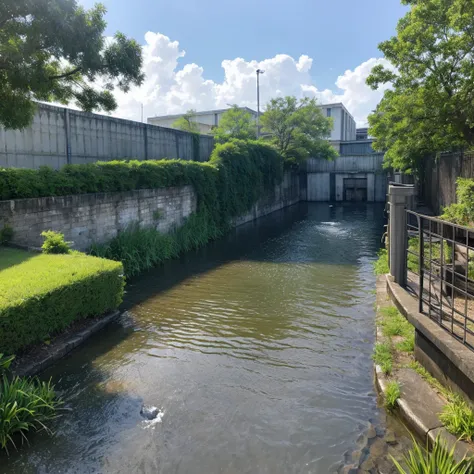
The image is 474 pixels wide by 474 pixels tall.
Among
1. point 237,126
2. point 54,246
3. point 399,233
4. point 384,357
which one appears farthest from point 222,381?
point 237,126

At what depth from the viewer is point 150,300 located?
8.34 metres

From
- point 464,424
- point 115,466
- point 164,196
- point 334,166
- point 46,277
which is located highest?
point 334,166

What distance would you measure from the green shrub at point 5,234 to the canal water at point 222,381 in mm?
2535

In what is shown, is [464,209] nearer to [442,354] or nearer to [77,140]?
[442,354]

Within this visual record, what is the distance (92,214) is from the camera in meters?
10.4

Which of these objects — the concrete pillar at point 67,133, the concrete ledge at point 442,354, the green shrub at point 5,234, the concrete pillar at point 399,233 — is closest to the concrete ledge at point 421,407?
the concrete ledge at point 442,354

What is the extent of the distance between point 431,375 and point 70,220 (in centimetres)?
815

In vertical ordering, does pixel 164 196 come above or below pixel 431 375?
above

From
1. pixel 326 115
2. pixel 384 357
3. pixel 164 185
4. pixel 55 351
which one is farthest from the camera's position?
pixel 326 115

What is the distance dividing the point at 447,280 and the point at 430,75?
21.5 ft

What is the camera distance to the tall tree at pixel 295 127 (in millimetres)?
29094

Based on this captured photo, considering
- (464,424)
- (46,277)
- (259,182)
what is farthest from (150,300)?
(259,182)

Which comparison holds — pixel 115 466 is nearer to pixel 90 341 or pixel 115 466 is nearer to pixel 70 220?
pixel 90 341

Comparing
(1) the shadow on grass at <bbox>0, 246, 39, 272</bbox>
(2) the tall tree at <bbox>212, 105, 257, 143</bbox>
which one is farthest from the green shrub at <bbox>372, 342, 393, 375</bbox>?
(2) the tall tree at <bbox>212, 105, 257, 143</bbox>
